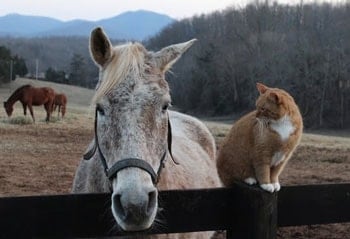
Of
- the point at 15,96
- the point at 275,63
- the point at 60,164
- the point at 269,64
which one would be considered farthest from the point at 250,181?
the point at 269,64

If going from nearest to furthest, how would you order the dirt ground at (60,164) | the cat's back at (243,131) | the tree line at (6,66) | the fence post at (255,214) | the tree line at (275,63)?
the fence post at (255,214) → the cat's back at (243,131) → the dirt ground at (60,164) → the tree line at (275,63) → the tree line at (6,66)

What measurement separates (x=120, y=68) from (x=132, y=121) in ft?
1.07

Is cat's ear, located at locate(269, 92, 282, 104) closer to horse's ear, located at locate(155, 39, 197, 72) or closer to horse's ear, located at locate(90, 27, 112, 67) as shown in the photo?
horse's ear, located at locate(155, 39, 197, 72)

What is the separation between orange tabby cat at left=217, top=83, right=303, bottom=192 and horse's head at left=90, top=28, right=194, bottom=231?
0.66m

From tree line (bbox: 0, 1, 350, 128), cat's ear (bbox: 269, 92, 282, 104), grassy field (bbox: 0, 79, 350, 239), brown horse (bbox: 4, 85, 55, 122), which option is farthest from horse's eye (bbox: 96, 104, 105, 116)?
tree line (bbox: 0, 1, 350, 128)

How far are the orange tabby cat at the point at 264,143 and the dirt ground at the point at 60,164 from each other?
373cm

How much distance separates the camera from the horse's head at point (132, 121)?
87.2 inches

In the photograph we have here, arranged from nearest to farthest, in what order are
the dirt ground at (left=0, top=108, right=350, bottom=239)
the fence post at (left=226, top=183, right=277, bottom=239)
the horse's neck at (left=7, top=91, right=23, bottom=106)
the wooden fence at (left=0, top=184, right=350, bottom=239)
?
1. the wooden fence at (left=0, top=184, right=350, bottom=239)
2. the fence post at (left=226, top=183, right=277, bottom=239)
3. the dirt ground at (left=0, top=108, right=350, bottom=239)
4. the horse's neck at (left=7, top=91, right=23, bottom=106)

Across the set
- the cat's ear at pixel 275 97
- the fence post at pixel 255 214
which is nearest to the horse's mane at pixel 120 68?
the fence post at pixel 255 214

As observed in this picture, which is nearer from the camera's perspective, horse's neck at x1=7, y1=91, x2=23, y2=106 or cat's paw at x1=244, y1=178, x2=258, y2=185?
cat's paw at x1=244, y1=178, x2=258, y2=185

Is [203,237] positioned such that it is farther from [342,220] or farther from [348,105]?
[348,105]

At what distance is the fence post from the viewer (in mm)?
2514

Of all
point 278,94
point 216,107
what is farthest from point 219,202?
point 216,107

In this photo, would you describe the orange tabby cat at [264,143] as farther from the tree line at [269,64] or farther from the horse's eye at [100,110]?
the tree line at [269,64]
